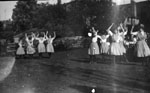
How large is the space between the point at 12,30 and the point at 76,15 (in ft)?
2.37

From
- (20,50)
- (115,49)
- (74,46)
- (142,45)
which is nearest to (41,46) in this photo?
(20,50)

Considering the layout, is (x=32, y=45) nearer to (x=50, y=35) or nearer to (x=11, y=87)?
(x=50, y=35)

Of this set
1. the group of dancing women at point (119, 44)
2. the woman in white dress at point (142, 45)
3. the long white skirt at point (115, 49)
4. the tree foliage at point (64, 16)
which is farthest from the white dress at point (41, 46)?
the woman in white dress at point (142, 45)

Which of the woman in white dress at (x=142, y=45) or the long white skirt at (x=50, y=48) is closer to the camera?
the woman in white dress at (x=142, y=45)

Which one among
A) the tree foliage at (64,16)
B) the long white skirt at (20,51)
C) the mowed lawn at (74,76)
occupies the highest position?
the tree foliage at (64,16)

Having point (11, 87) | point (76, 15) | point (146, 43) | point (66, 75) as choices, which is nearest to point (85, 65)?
point (66, 75)

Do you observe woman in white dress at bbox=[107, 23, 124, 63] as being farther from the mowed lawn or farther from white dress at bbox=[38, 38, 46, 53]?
white dress at bbox=[38, 38, 46, 53]

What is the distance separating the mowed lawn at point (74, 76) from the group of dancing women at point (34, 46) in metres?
0.07

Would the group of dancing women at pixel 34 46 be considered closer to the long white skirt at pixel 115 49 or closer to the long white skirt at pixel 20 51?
the long white skirt at pixel 20 51

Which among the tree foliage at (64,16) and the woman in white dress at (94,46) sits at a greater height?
the tree foliage at (64,16)

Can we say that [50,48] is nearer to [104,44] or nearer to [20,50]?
[20,50]

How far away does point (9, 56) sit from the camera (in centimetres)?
216

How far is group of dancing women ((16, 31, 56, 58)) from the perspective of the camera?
2.12 m

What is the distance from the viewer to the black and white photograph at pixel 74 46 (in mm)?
2016
